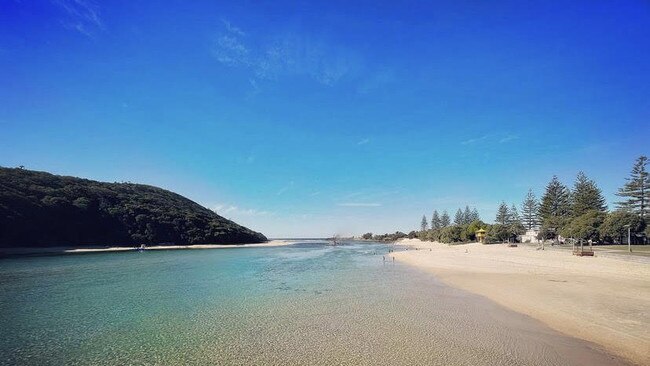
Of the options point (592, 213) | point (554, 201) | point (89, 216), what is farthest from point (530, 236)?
point (89, 216)

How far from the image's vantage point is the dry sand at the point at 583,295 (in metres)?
10.8

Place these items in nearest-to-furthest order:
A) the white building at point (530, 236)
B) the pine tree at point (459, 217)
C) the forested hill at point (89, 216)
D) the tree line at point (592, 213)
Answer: the tree line at point (592, 213) < the forested hill at point (89, 216) < the white building at point (530, 236) < the pine tree at point (459, 217)

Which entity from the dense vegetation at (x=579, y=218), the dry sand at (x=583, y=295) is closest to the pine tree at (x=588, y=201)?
the dense vegetation at (x=579, y=218)

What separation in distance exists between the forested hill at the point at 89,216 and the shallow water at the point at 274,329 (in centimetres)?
6107

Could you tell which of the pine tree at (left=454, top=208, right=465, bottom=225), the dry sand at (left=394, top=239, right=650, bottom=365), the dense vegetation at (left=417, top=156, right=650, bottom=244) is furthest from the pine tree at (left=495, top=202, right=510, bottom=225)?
the dry sand at (left=394, top=239, right=650, bottom=365)

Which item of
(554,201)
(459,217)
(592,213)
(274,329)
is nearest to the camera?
(274,329)

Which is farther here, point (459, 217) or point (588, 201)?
point (459, 217)

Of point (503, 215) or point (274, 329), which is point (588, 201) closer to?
point (503, 215)

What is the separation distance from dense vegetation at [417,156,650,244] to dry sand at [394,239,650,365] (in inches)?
863

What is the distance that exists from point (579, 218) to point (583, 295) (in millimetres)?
50684

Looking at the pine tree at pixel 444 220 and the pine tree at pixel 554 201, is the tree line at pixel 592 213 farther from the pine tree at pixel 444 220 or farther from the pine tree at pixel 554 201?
the pine tree at pixel 444 220

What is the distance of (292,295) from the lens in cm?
1953

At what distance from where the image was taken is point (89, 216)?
84750 millimetres

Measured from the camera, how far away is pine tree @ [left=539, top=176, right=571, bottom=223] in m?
75.4
